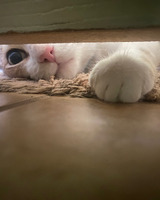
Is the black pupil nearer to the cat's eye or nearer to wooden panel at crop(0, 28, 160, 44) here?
the cat's eye

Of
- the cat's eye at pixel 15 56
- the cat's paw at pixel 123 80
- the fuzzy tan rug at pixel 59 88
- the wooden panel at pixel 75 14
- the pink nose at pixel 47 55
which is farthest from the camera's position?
the cat's eye at pixel 15 56

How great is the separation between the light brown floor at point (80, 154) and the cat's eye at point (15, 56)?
926mm

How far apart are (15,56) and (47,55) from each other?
0.45 meters

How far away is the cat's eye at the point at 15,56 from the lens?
1802mm

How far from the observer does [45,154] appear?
22.0 inches

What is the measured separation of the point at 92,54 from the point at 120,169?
4.35 feet

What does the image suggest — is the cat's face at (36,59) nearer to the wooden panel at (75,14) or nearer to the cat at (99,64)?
the cat at (99,64)

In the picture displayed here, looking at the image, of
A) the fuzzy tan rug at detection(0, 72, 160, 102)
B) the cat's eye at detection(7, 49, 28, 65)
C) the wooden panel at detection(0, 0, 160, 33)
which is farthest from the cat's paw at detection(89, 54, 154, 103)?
the cat's eye at detection(7, 49, 28, 65)

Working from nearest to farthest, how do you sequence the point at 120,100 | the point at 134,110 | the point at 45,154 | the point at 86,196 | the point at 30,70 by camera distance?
the point at 86,196, the point at 45,154, the point at 134,110, the point at 120,100, the point at 30,70

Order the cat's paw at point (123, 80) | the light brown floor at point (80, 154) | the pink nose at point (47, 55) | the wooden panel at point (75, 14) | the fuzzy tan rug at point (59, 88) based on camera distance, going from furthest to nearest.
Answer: the pink nose at point (47, 55)
the fuzzy tan rug at point (59, 88)
the cat's paw at point (123, 80)
the wooden panel at point (75, 14)
the light brown floor at point (80, 154)

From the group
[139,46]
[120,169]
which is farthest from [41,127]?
[139,46]

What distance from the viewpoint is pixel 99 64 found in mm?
1192

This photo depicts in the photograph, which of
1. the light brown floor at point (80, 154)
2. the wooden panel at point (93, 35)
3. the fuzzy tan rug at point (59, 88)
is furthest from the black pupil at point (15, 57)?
the light brown floor at point (80, 154)

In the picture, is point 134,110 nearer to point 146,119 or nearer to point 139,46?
point 146,119
